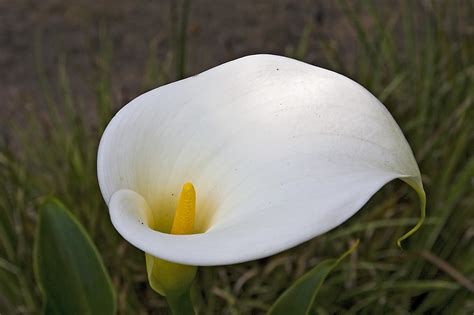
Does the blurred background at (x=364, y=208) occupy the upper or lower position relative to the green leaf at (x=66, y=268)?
lower

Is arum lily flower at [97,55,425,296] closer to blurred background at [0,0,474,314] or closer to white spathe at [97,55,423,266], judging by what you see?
white spathe at [97,55,423,266]

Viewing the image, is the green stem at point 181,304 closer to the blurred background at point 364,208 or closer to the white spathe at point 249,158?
the white spathe at point 249,158

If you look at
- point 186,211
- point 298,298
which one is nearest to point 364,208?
point 298,298

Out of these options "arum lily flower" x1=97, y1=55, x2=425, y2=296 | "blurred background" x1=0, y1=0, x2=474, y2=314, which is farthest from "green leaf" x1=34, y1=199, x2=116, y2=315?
"blurred background" x1=0, y1=0, x2=474, y2=314

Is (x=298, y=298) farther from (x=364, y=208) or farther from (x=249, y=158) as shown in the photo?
(x=364, y=208)

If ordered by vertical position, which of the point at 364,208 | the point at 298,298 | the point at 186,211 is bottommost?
the point at 364,208

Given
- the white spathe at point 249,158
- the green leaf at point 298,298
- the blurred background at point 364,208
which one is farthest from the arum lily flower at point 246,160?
the blurred background at point 364,208

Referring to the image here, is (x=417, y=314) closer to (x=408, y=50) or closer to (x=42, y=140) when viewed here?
(x=408, y=50)
